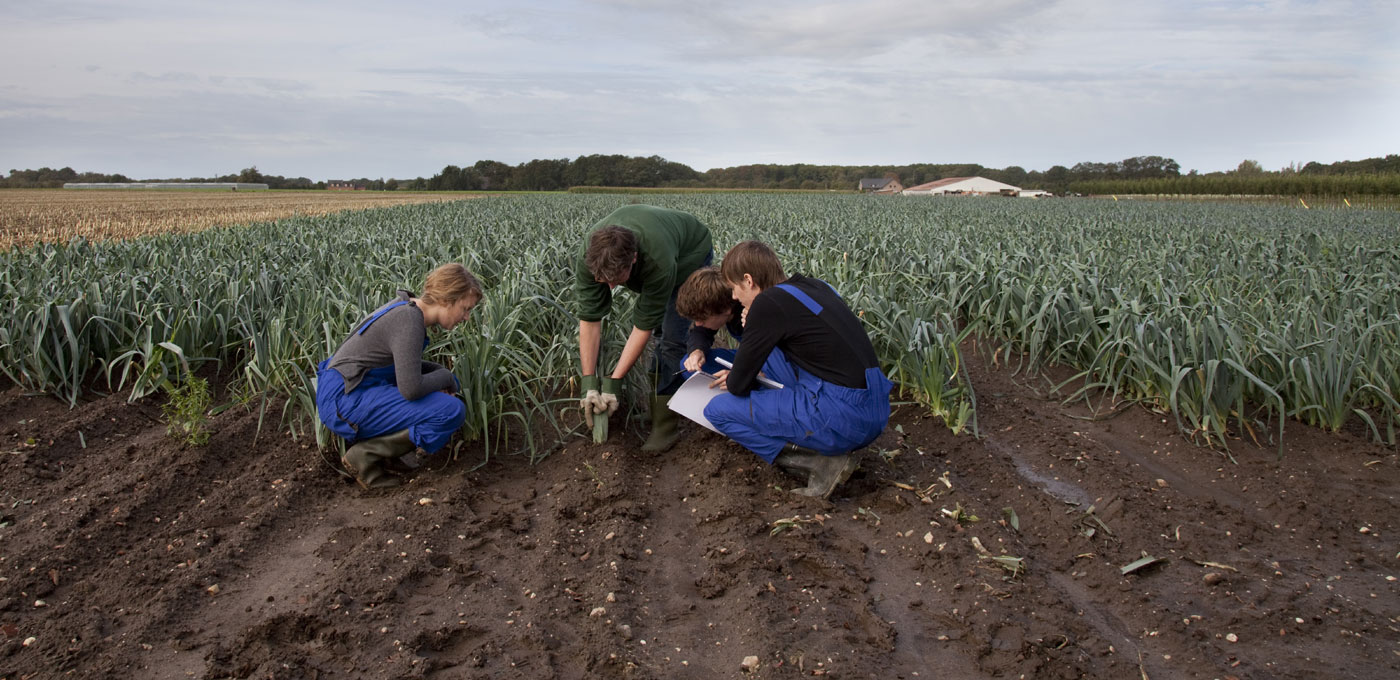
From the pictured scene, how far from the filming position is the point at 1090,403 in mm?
4352

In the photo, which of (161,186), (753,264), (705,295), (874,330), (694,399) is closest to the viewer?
(753,264)

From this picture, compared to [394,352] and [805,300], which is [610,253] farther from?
[394,352]

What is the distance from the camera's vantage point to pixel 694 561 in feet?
8.80

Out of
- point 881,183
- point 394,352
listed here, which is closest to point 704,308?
point 394,352

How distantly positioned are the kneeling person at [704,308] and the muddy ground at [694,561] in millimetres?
488

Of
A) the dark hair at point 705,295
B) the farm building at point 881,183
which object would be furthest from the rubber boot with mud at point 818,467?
the farm building at point 881,183

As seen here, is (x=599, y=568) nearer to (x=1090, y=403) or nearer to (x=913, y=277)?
(x=1090, y=403)

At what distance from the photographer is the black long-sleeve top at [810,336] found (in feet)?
9.68

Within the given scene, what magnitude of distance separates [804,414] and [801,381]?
16 cm

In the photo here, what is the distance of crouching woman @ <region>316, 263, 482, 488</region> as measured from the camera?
9.90ft

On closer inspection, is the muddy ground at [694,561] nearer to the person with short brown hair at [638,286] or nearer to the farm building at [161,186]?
the person with short brown hair at [638,286]

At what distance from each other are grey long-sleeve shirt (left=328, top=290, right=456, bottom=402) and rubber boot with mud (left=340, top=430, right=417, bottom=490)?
21 cm

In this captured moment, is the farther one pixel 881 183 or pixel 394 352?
pixel 881 183

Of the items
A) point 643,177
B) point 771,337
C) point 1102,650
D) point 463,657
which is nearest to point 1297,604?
point 1102,650
